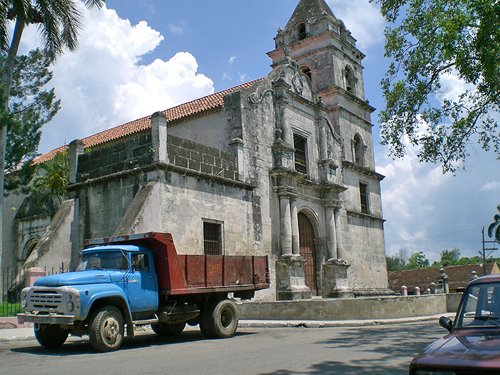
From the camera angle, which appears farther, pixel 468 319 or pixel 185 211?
pixel 185 211

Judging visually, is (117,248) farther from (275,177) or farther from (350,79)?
(350,79)

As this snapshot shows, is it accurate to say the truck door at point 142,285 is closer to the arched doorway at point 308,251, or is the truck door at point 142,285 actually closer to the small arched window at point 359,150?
the arched doorway at point 308,251

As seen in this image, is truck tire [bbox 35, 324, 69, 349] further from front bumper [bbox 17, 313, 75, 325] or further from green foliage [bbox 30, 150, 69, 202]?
green foliage [bbox 30, 150, 69, 202]

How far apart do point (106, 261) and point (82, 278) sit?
2.83ft

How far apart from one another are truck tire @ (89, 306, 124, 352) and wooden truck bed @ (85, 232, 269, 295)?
127cm

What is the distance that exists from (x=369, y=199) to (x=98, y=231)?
52.8 ft

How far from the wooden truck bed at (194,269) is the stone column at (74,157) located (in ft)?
25.3

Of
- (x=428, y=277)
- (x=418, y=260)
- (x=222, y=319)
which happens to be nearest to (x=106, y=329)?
(x=222, y=319)

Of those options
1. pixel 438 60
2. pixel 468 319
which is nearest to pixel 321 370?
pixel 468 319

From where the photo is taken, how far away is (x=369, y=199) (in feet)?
92.9

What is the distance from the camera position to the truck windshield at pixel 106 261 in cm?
1016

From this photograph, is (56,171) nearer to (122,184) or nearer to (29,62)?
(29,62)

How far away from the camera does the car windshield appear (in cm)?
480

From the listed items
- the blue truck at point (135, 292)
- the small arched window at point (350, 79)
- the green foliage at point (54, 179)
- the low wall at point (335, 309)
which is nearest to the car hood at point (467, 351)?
the blue truck at point (135, 292)
